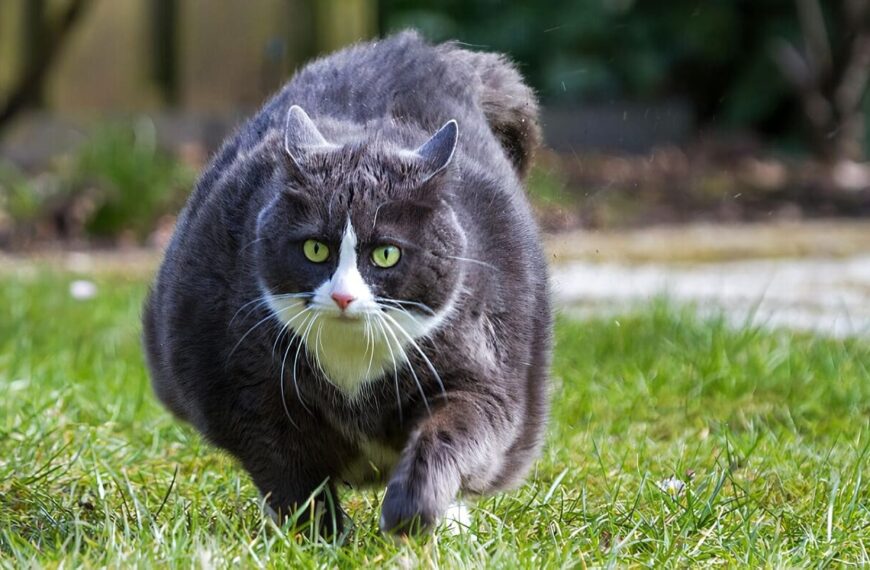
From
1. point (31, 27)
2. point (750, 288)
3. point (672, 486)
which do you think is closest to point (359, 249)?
point (672, 486)

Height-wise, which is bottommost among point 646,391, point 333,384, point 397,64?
point 646,391

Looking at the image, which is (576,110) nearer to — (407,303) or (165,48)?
(165,48)

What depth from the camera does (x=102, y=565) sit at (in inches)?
76.2

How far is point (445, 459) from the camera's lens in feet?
6.88

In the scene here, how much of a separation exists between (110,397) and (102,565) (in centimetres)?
129

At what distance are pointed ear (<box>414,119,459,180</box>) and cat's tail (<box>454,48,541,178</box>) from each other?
2.08 ft

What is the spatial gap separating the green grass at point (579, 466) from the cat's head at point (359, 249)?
0.33 meters

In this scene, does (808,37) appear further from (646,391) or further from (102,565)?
(102,565)

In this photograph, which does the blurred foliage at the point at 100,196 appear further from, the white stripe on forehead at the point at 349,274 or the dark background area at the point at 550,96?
the white stripe on forehead at the point at 349,274

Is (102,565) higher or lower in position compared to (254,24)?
lower

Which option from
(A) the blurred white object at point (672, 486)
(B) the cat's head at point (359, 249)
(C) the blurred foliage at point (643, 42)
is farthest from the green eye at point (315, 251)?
(C) the blurred foliage at point (643, 42)

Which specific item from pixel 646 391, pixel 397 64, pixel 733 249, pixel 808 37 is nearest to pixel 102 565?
pixel 397 64

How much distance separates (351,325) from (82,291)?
8.35 feet

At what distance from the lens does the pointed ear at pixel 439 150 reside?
84.0 inches
